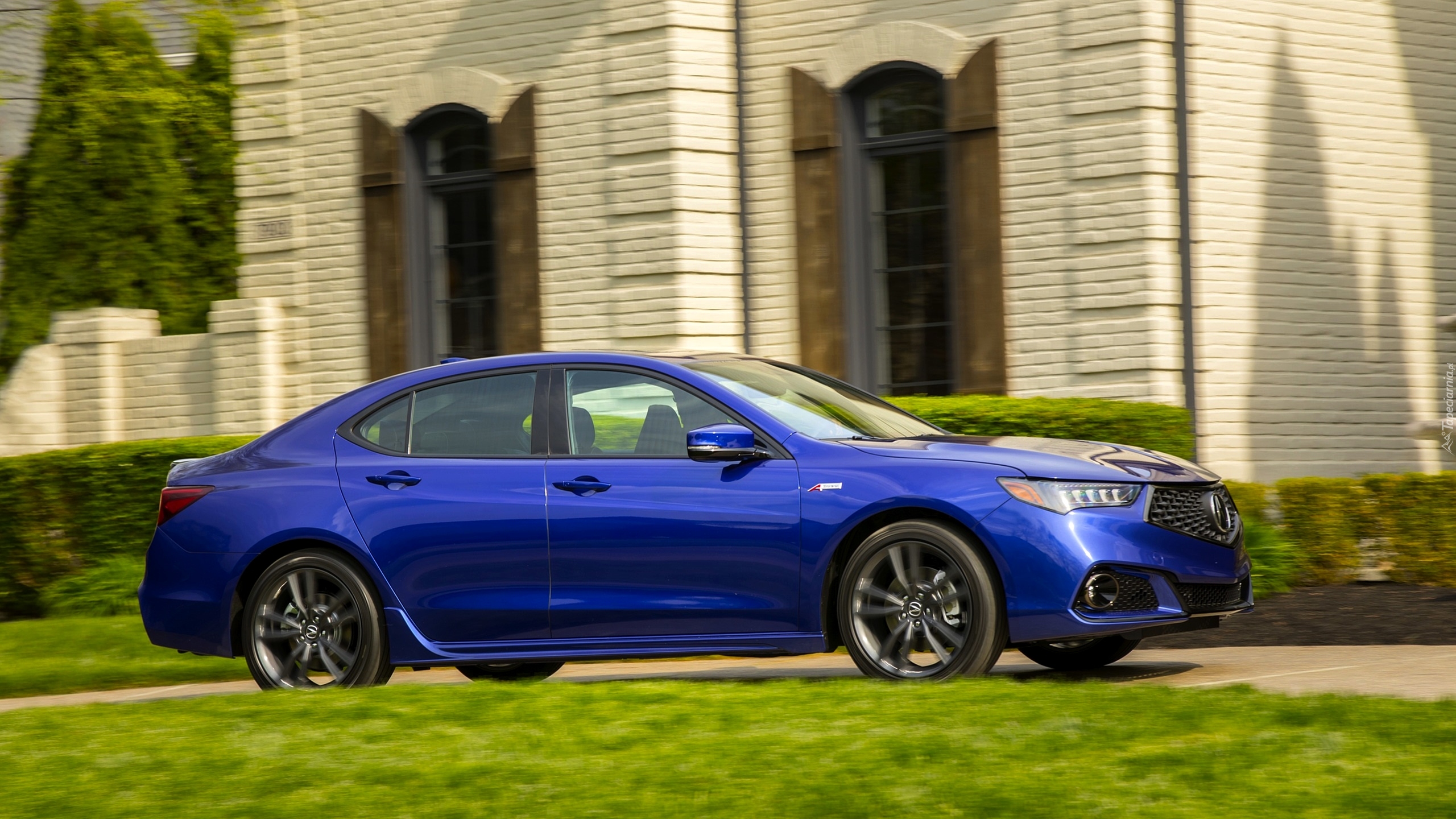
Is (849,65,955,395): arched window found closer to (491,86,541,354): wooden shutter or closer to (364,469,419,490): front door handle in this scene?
(491,86,541,354): wooden shutter

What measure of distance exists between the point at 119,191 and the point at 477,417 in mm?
10924

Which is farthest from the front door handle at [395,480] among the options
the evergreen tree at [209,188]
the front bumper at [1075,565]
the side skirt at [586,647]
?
the evergreen tree at [209,188]

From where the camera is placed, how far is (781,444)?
23.5ft

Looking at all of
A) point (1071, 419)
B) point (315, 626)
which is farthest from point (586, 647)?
point (1071, 419)

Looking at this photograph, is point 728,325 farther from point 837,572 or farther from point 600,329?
point 837,572

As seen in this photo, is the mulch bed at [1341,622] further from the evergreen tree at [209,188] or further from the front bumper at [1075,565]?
the evergreen tree at [209,188]

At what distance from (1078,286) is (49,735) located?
328 inches

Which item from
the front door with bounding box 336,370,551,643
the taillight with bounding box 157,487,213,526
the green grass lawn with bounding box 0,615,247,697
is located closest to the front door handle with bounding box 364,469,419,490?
the front door with bounding box 336,370,551,643

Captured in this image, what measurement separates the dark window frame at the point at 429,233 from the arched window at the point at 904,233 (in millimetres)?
3390

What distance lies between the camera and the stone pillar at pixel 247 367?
1541 cm

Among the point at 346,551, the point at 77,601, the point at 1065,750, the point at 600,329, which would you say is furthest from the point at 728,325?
the point at 1065,750

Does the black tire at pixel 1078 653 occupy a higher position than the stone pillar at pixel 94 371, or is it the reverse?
the stone pillar at pixel 94 371

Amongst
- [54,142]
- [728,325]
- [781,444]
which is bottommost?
[781,444]

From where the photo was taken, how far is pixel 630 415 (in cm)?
759
